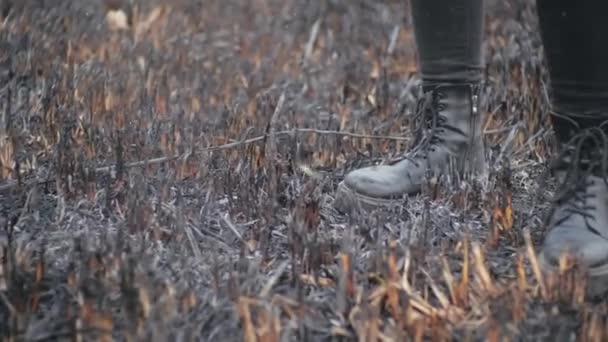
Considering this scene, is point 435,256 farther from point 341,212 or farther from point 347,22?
point 347,22

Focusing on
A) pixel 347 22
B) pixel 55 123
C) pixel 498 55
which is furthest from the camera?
pixel 347 22

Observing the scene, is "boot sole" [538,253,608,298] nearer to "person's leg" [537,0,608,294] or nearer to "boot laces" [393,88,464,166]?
"person's leg" [537,0,608,294]

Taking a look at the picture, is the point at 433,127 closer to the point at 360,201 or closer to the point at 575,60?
the point at 360,201

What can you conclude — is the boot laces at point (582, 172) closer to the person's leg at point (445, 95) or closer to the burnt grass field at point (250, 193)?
the burnt grass field at point (250, 193)

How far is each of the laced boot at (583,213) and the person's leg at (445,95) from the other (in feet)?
1.19

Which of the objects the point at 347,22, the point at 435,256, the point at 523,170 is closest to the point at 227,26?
the point at 347,22

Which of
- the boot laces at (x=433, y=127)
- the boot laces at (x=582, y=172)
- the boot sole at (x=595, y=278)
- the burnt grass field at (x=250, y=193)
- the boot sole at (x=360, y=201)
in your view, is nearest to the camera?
the burnt grass field at (x=250, y=193)

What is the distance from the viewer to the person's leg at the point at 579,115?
1.35m

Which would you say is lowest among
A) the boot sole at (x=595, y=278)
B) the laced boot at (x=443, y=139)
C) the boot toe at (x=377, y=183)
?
the boot sole at (x=595, y=278)

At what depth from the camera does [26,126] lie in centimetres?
212

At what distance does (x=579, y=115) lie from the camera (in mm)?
1403

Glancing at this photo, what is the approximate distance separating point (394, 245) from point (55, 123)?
1149mm

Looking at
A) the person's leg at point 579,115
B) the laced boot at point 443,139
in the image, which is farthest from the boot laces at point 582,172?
the laced boot at point 443,139

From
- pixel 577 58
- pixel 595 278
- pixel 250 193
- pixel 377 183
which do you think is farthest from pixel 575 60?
pixel 250 193
